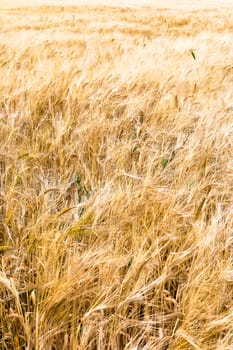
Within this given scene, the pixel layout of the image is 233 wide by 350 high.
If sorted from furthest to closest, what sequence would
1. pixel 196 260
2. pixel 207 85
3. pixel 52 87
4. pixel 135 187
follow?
pixel 207 85 < pixel 52 87 < pixel 135 187 < pixel 196 260

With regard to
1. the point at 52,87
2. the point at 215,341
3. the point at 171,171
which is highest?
the point at 52,87

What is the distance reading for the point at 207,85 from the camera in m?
2.44

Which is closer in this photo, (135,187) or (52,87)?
(135,187)

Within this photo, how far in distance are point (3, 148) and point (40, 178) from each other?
0.87 feet

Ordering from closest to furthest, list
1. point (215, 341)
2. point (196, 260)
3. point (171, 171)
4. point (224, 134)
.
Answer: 1. point (215, 341)
2. point (196, 260)
3. point (171, 171)
4. point (224, 134)

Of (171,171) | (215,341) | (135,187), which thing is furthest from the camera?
(171,171)

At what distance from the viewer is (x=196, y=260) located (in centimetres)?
89

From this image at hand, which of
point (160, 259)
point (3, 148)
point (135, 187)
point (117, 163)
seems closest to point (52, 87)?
point (3, 148)

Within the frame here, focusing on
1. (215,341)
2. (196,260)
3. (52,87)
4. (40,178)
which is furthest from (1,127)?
(215,341)

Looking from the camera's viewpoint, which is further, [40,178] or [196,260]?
[40,178]

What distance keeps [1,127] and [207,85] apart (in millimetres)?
1385

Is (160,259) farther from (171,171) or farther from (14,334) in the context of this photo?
(171,171)

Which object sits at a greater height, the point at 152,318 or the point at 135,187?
the point at 135,187

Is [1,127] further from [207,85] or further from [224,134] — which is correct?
[207,85]
